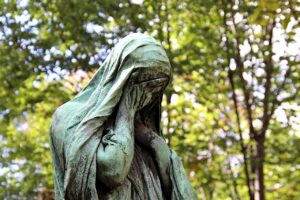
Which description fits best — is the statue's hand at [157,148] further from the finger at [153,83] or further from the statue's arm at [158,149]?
the finger at [153,83]

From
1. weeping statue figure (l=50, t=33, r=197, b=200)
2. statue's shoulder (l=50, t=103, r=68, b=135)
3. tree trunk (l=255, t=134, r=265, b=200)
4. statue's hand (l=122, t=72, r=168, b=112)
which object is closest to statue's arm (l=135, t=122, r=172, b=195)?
weeping statue figure (l=50, t=33, r=197, b=200)

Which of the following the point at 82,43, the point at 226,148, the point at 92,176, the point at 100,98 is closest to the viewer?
the point at 92,176

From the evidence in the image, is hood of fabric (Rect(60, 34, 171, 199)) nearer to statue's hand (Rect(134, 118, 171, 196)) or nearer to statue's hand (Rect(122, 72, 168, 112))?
statue's hand (Rect(122, 72, 168, 112))

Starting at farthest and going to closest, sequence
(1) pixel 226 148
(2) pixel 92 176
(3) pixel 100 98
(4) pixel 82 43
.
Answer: (1) pixel 226 148
(4) pixel 82 43
(3) pixel 100 98
(2) pixel 92 176

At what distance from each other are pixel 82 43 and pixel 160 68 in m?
7.07

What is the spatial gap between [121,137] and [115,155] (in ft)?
0.37

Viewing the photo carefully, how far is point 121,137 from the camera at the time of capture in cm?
281

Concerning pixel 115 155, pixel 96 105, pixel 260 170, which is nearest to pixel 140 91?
pixel 96 105

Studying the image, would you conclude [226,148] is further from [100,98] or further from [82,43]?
[100,98]

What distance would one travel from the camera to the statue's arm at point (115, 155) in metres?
2.72

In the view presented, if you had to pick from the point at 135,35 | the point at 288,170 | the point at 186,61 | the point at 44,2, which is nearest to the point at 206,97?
the point at 186,61

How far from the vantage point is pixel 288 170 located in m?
10.9

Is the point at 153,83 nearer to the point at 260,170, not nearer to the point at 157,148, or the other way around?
the point at 157,148

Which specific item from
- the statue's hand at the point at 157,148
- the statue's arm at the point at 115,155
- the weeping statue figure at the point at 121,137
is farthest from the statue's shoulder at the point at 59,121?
the statue's hand at the point at 157,148
